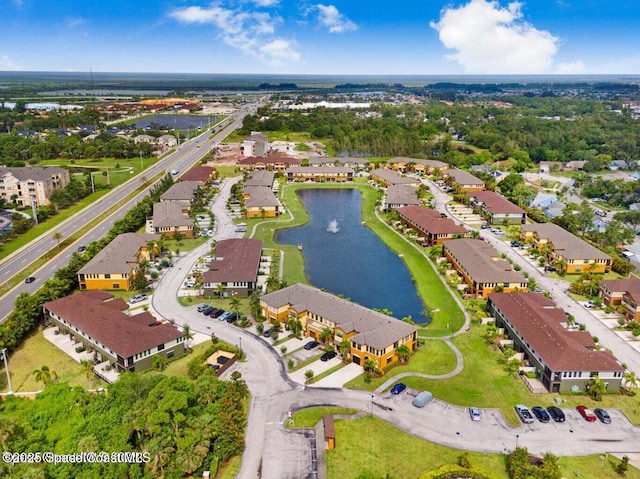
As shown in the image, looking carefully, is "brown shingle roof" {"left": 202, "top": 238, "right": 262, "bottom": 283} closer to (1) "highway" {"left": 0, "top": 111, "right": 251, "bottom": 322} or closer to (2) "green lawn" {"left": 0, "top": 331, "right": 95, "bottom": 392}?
(2) "green lawn" {"left": 0, "top": 331, "right": 95, "bottom": 392}

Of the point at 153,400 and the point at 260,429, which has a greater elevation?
the point at 153,400

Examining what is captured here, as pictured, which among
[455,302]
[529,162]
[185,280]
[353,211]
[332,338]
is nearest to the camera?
[332,338]

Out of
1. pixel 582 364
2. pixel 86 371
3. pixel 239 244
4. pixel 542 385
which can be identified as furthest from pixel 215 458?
A: pixel 239 244

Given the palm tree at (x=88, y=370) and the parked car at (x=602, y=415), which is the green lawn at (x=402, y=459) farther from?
the palm tree at (x=88, y=370)

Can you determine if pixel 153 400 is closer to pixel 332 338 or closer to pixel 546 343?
pixel 332 338

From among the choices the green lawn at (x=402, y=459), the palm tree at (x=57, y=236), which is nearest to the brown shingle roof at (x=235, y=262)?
the palm tree at (x=57, y=236)

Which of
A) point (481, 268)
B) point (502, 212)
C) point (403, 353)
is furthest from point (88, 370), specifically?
point (502, 212)

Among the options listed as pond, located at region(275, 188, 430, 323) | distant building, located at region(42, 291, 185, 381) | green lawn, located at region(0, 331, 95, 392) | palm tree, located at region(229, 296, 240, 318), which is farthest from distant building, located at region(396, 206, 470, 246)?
green lawn, located at region(0, 331, 95, 392)
